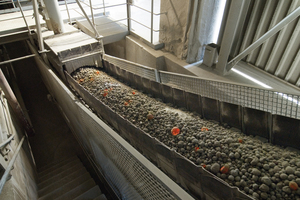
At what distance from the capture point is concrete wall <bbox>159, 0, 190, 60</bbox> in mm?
3479

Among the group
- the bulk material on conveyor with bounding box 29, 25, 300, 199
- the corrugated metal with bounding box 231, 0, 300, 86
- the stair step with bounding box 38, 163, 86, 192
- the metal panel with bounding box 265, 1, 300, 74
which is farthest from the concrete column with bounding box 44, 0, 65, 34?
the metal panel with bounding box 265, 1, 300, 74

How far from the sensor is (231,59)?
345 cm

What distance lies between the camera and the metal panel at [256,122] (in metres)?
1.95

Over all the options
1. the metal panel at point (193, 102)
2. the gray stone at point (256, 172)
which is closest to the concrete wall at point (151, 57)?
the metal panel at point (193, 102)

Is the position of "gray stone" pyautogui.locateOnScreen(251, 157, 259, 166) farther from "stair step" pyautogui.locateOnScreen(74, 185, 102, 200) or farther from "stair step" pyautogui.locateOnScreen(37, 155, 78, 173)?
"stair step" pyautogui.locateOnScreen(37, 155, 78, 173)

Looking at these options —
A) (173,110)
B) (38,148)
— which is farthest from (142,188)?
(38,148)

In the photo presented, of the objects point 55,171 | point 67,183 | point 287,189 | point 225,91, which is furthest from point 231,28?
point 55,171

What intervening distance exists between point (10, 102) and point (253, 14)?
471 centimetres

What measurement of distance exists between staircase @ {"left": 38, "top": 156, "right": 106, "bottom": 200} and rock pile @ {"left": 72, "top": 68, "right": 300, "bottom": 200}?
41.1 inches

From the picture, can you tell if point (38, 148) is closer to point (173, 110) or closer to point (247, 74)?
point (173, 110)

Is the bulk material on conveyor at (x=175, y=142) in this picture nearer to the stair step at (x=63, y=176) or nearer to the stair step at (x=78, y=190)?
the stair step at (x=78, y=190)

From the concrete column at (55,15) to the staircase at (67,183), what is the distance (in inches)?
100

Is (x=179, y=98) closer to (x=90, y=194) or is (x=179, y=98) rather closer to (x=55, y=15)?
(x=90, y=194)

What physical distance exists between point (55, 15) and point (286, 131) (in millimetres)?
4010
